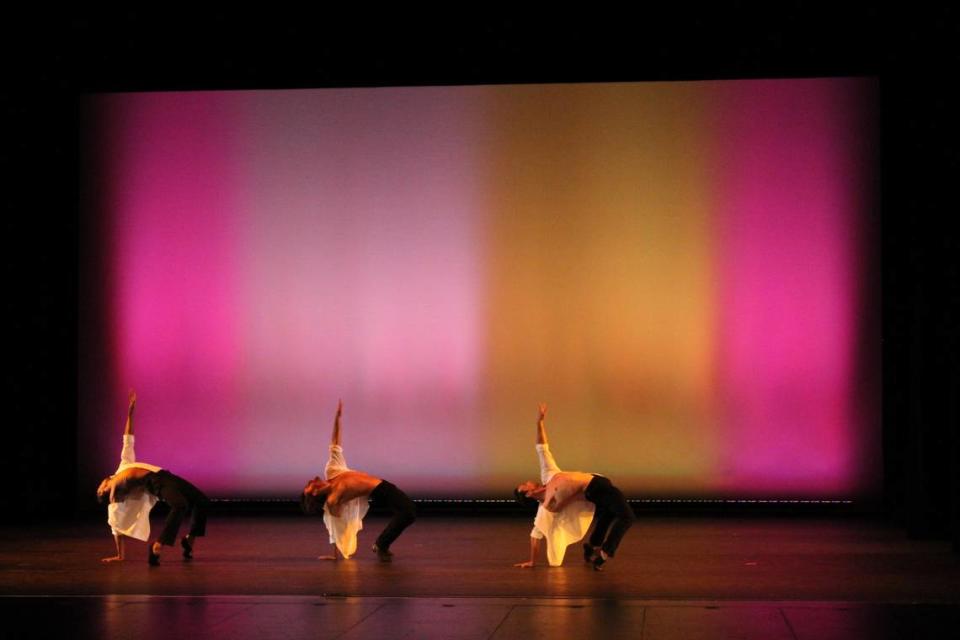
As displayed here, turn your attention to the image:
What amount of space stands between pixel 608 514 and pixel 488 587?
126 cm

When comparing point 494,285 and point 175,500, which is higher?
point 494,285

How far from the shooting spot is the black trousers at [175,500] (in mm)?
8500

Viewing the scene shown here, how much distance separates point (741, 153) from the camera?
11.7 m

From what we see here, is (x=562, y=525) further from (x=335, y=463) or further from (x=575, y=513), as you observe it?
(x=335, y=463)

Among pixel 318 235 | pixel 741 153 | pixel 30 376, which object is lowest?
pixel 30 376

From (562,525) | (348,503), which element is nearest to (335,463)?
(348,503)

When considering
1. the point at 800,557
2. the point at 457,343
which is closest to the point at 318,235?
the point at 457,343

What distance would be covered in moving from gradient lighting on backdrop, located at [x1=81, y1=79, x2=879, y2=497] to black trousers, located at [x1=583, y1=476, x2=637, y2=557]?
338 cm

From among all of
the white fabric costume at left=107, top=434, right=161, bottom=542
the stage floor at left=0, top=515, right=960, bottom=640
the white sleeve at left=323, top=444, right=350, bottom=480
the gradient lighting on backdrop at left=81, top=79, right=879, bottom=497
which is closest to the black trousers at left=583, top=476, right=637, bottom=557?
the stage floor at left=0, top=515, right=960, bottom=640

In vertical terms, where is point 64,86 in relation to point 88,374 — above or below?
above

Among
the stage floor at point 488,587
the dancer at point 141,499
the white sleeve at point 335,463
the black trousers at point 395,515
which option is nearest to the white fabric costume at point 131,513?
the dancer at point 141,499

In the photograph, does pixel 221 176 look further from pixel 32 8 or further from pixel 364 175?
pixel 32 8

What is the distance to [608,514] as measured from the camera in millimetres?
8234

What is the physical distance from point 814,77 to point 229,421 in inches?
249
